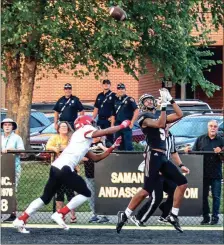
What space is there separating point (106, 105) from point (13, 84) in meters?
7.41

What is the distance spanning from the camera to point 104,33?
2144 cm

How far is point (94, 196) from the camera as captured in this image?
14438mm

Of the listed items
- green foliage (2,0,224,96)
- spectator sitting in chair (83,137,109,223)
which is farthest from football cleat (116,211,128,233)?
green foliage (2,0,224,96)

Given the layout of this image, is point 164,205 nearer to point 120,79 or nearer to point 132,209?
point 132,209

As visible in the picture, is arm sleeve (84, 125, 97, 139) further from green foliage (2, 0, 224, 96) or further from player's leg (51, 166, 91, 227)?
green foliage (2, 0, 224, 96)

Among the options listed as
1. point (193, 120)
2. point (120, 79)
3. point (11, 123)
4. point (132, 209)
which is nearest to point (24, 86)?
point (193, 120)

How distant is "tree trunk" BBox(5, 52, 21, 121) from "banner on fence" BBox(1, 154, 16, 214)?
10018 millimetres

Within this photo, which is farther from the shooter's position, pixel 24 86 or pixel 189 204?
pixel 24 86

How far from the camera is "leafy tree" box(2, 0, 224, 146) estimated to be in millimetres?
21422

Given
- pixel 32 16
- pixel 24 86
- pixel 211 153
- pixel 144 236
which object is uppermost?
pixel 32 16

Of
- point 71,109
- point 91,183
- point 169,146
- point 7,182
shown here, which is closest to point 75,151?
point 169,146

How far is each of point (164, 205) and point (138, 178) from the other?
0.72 metres

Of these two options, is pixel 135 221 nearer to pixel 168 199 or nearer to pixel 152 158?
pixel 168 199

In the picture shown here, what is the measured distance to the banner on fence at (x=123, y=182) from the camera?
1443 centimetres
